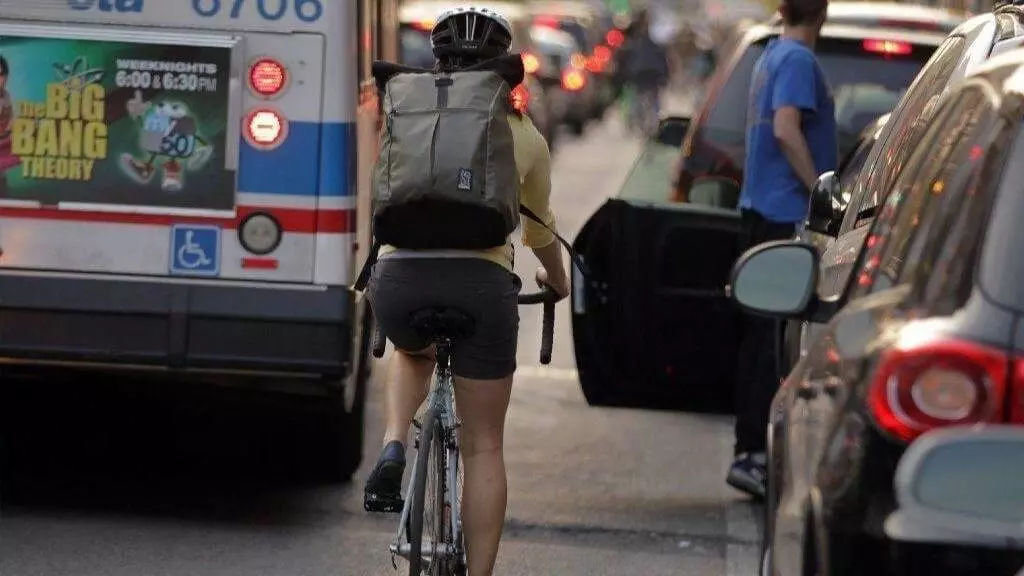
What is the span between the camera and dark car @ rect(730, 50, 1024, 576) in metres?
3.35

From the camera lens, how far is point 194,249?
703 centimetres

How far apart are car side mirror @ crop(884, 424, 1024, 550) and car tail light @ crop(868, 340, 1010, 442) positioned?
3 centimetres

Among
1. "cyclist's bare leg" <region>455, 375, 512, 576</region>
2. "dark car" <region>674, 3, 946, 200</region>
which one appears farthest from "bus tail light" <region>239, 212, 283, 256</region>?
"dark car" <region>674, 3, 946, 200</region>

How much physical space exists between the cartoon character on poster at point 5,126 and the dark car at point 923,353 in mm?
3655

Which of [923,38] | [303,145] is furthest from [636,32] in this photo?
[303,145]

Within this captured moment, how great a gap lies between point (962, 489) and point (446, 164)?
7.03 feet

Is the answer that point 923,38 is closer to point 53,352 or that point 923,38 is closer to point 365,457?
point 365,457

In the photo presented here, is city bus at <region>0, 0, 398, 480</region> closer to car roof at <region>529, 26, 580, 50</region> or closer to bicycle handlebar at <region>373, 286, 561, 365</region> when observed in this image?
bicycle handlebar at <region>373, 286, 561, 365</region>

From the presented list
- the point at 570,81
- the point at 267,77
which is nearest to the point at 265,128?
the point at 267,77

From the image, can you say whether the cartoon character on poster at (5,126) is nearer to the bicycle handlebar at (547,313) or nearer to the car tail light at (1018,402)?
the bicycle handlebar at (547,313)

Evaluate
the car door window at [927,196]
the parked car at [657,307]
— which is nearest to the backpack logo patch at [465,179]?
the car door window at [927,196]

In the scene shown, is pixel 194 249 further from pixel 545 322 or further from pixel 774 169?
pixel 774 169

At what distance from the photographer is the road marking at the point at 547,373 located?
11195mm


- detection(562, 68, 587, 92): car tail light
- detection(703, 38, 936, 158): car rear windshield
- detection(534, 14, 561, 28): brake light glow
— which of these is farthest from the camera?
detection(534, 14, 561, 28): brake light glow
